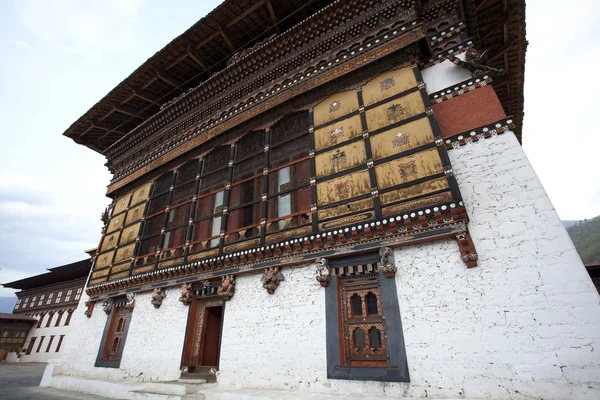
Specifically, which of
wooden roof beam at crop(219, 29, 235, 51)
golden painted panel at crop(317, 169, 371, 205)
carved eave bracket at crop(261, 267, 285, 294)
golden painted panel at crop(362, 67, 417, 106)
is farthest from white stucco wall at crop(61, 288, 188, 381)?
wooden roof beam at crop(219, 29, 235, 51)

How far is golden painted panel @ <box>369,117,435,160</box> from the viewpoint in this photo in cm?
609

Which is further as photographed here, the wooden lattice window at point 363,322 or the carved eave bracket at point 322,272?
the carved eave bracket at point 322,272

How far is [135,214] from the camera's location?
11.9m

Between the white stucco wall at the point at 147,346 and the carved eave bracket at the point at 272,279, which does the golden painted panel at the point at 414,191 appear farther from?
the white stucco wall at the point at 147,346

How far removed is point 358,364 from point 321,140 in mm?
5044

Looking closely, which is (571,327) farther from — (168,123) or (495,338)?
(168,123)

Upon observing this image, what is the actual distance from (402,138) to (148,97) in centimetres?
1131

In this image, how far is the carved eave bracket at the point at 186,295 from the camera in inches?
328

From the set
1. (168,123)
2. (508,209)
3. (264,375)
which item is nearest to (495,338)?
(508,209)

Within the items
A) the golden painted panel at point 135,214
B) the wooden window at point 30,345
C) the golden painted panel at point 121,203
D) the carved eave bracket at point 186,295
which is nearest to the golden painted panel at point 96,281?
the golden painted panel at point 135,214

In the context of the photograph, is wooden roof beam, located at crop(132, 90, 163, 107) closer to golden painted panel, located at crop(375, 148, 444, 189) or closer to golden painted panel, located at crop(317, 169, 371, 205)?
golden painted panel, located at crop(317, 169, 371, 205)

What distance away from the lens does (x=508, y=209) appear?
5090 millimetres

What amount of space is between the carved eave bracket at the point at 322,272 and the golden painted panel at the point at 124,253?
8083 mm

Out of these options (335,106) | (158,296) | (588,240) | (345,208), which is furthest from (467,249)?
(588,240)
